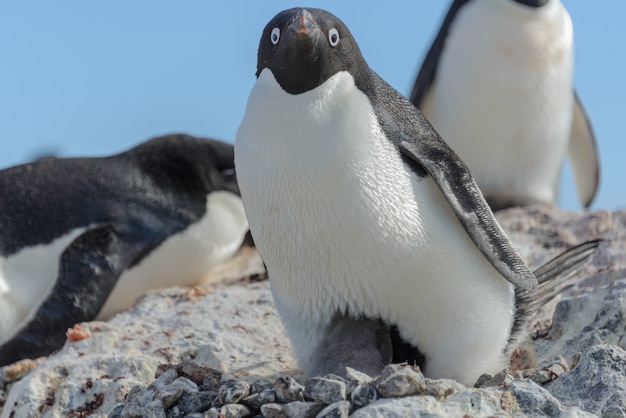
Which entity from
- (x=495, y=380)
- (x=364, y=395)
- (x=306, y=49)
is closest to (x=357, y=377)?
(x=364, y=395)

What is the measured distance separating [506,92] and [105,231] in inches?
121

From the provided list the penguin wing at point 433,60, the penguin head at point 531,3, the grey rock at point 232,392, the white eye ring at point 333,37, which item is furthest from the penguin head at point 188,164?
the grey rock at point 232,392

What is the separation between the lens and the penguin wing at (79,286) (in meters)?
6.43

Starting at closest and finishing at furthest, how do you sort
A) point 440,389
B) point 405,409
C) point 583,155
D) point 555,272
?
point 405,409
point 440,389
point 555,272
point 583,155

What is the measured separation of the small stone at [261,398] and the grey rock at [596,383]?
98cm

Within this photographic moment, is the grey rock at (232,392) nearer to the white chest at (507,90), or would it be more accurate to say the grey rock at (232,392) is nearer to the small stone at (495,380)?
the small stone at (495,380)

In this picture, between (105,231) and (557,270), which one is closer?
(557,270)

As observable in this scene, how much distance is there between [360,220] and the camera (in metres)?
3.91

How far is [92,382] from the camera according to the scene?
15.5 ft

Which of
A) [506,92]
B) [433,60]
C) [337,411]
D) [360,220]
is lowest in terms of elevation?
[337,411]

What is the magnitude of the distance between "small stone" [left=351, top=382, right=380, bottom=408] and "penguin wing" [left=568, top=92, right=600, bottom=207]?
647 cm

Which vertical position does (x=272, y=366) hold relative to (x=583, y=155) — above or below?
above

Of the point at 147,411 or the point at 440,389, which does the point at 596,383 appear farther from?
the point at 147,411

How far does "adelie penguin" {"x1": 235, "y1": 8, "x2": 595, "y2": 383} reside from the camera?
12.8 ft
